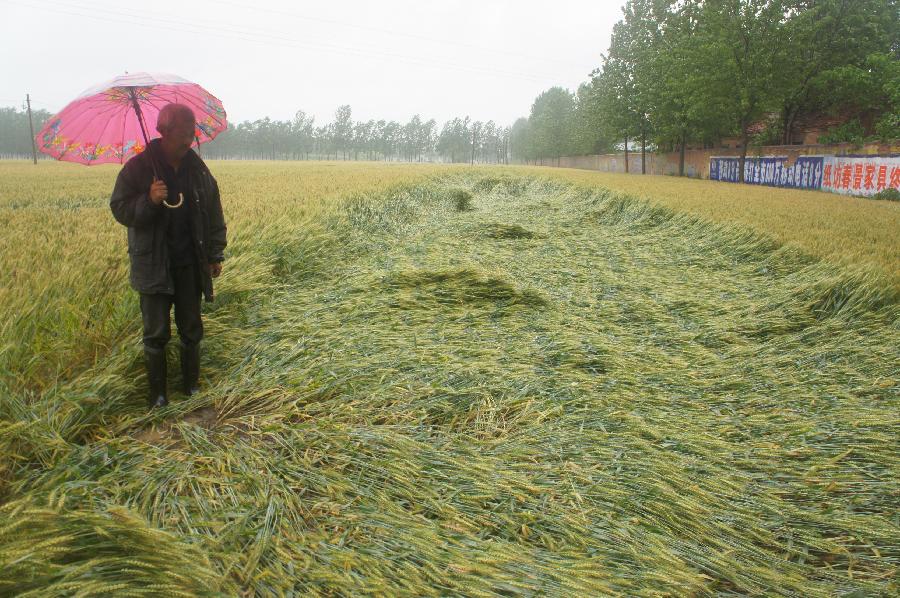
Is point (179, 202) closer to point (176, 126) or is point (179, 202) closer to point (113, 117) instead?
point (176, 126)

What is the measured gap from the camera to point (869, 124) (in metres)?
25.9

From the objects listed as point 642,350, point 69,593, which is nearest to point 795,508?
point 642,350

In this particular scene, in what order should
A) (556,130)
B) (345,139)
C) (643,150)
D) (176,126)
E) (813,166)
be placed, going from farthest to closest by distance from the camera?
(345,139) < (556,130) < (643,150) < (813,166) < (176,126)

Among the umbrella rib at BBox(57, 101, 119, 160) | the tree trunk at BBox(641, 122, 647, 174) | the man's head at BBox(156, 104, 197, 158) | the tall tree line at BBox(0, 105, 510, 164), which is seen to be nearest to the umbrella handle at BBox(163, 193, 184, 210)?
the man's head at BBox(156, 104, 197, 158)

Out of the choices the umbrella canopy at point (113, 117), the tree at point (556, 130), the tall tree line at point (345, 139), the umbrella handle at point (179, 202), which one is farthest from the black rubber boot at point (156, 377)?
the tall tree line at point (345, 139)

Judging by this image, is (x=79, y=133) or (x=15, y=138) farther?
(x=15, y=138)

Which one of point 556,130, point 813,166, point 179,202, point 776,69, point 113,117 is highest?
point 556,130

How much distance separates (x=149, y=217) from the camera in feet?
8.24

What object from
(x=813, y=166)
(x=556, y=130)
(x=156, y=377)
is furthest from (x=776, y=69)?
(x=556, y=130)

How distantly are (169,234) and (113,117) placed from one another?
2.88 ft

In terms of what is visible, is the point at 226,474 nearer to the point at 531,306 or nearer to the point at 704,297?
the point at 531,306

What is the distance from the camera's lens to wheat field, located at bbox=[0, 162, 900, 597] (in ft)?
5.28

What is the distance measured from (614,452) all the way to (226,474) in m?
1.68

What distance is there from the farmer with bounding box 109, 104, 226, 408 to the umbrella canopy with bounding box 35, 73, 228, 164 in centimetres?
29
